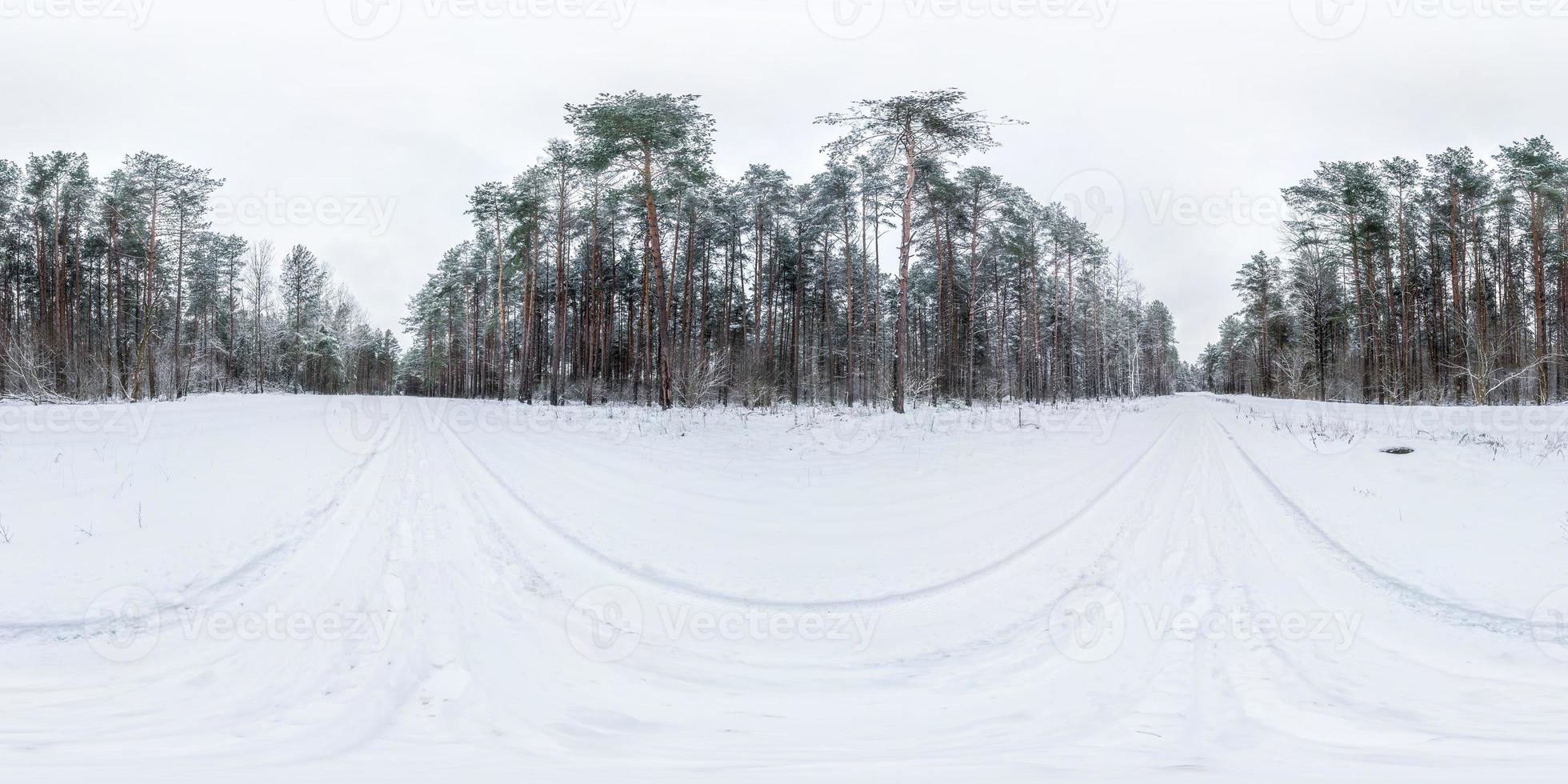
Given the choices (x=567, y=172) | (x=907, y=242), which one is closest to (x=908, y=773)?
(x=907, y=242)

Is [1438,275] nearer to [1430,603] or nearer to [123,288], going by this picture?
[1430,603]

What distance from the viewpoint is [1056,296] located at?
35.6m

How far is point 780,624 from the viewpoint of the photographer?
165 inches

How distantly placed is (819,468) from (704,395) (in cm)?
1275

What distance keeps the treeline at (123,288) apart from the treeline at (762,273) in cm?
1109

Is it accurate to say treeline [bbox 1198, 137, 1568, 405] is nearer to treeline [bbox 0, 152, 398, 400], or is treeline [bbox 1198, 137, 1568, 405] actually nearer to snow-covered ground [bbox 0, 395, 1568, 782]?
snow-covered ground [bbox 0, 395, 1568, 782]

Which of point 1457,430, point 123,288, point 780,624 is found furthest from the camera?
point 123,288

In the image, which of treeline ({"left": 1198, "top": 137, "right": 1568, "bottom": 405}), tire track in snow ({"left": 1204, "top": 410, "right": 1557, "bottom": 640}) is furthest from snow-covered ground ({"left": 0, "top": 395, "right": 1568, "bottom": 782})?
treeline ({"left": 1198, "top": 137, "right": 1568, "bottom": 405})

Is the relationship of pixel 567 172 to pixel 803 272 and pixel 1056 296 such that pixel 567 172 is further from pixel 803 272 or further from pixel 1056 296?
pixel 1056 296

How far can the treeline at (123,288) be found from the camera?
23.5 metres

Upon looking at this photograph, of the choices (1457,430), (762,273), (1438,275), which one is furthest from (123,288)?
(1438,275)

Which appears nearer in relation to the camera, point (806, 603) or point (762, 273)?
point (806, 603)

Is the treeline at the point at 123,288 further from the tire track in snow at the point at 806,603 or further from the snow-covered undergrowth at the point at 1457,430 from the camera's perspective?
the snow-covered undergrowth at the point at 1457,430

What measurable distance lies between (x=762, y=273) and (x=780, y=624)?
2691cm
